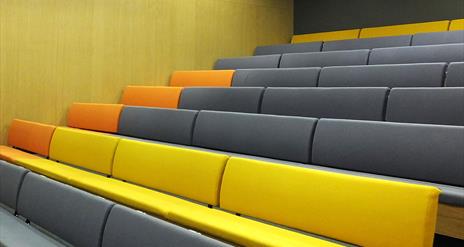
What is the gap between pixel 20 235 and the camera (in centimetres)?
43

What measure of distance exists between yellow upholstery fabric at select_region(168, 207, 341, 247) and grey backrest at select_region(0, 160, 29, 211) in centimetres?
21

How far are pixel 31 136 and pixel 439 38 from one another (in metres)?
0.67

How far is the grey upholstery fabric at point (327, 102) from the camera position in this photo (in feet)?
1.78

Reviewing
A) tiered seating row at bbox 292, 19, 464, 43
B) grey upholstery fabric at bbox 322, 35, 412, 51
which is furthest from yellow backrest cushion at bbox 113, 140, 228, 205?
tiered seating row at bbox 292, 19, 464, 43

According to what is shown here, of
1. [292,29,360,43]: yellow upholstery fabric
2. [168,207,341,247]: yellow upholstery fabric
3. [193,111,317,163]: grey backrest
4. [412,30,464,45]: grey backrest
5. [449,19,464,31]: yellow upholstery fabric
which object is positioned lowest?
[168,207,341,247]: yellow upholstery fabric

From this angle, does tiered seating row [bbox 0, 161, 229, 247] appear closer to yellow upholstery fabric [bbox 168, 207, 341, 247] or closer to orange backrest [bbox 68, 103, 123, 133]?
yellow upholstery fabric [bbox 168, 207, 341, 247]

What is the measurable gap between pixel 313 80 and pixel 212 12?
41cm

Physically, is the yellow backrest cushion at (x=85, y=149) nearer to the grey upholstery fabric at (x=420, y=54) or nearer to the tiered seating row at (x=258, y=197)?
the tiered seating row at (x=258, y=197)

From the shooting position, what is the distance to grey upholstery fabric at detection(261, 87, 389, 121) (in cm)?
54

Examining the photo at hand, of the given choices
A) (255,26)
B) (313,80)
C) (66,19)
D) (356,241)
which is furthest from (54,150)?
(255,26)

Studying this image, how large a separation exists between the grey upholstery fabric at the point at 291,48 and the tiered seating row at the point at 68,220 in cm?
64

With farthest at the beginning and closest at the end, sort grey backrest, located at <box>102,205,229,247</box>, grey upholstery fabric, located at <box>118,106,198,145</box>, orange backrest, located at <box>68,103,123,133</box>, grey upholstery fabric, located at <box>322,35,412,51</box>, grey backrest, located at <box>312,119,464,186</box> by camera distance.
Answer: grey upholstery fabric, located at <box>322,35,412,51</box>
orange backrest, located at <box>68,103,123,133</box>
grey upholstery fabric, located at <box>118,106,198,145</box>
grey backrest, located at <box>312,119,464,186</box>
grey backrest, located at <box>102,205,229,247</box>

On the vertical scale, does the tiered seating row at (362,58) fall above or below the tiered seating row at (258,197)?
above

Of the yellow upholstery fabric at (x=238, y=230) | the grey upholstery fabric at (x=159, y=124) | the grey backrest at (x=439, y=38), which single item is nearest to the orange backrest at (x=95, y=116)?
the grey upholstery fabric at (x=159, y=124)
